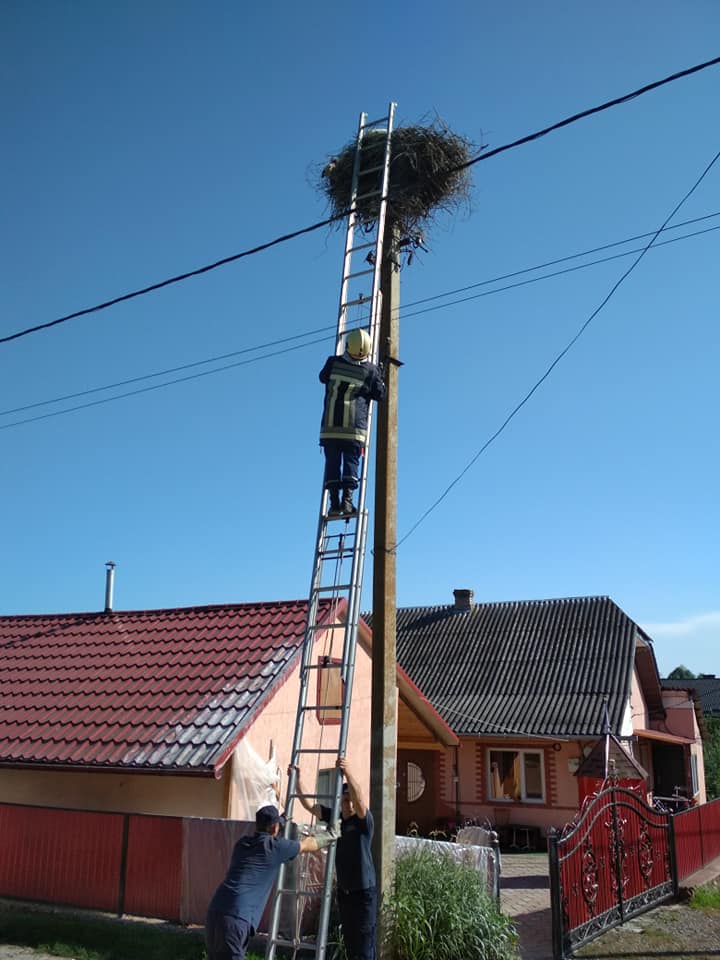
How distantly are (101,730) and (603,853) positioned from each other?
660cm

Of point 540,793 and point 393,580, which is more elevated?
point 393,580

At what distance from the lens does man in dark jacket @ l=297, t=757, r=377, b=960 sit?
649cm

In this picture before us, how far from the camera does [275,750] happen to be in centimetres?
1171

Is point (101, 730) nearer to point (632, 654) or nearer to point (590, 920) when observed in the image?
point (590, 920)

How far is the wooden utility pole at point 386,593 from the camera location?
7.41 meters

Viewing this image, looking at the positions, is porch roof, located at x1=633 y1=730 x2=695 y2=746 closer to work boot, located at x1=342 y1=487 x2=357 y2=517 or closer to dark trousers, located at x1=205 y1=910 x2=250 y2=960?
work boot, located at x1=342 y1=487 x2=357 y2=517

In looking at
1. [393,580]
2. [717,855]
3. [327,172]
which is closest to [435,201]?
[327,172]

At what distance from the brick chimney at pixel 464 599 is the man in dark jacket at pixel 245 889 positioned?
21445mm

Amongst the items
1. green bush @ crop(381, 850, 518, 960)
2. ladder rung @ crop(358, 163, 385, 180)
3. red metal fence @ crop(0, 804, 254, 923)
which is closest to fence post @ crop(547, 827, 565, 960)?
green bush @ crop(381, 850, 518, 960)

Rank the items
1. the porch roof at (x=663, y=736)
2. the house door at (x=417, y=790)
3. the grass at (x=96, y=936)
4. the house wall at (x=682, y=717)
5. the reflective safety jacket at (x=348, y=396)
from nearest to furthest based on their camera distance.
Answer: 1. the reflective safety jacket at (x=348, y=396)
2. the grass at (x=96, y=936)
3. the house door at (x=417, y=790)
4. the porch roof at (x=663, y=736)
5. the house wall at (x=682, y=717)

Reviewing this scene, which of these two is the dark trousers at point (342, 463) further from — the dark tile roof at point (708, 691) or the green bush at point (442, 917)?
the dark tile roof at point (708, 691)

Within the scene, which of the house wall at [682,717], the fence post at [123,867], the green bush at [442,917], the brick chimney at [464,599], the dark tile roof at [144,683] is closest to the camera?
the green bush at [442,917]

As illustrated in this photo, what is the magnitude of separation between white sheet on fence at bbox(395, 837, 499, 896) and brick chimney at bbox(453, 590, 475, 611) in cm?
1833

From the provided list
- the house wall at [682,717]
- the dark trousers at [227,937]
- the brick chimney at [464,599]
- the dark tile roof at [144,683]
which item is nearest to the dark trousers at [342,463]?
the dark trousers at [227,937]
